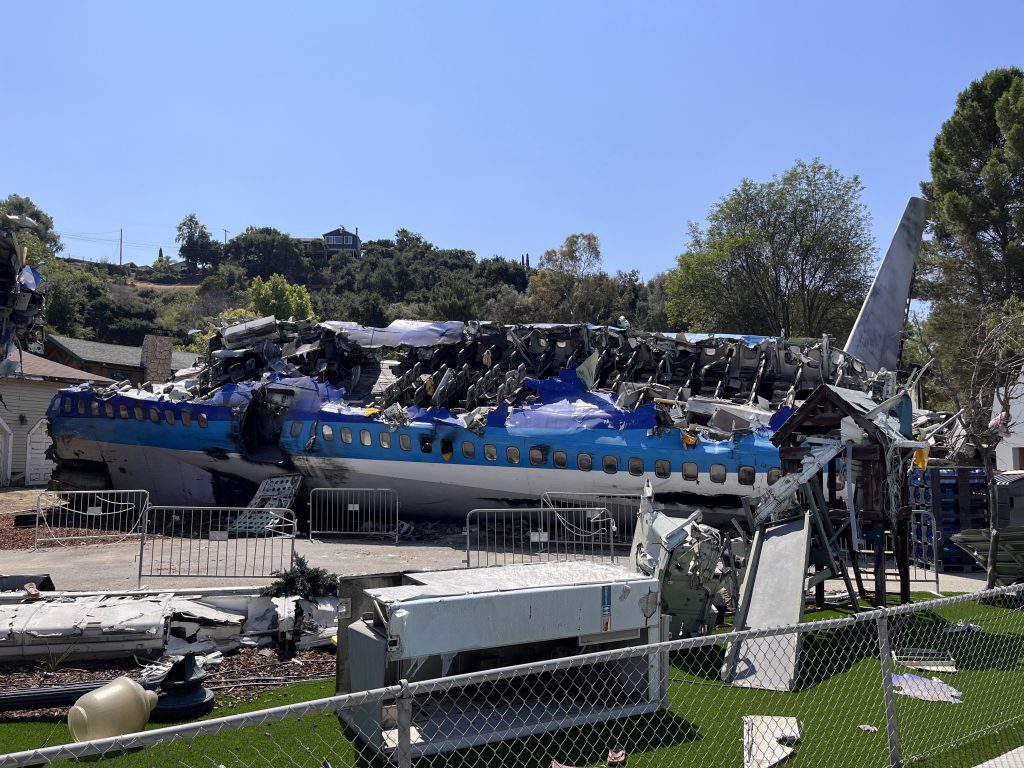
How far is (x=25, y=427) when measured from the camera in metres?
41.4

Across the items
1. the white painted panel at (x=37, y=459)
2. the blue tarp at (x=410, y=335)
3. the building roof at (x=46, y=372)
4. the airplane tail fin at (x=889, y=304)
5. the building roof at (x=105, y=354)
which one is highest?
the airplane tail fin at (x=889, y=304)

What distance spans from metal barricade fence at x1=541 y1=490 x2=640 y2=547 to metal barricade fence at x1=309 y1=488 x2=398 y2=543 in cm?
500

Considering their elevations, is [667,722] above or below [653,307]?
below

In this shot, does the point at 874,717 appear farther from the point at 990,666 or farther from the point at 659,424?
the point at 659,424

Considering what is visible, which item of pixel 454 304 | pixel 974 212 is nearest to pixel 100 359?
pixel 454 304

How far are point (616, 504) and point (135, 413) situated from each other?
16.1 metres

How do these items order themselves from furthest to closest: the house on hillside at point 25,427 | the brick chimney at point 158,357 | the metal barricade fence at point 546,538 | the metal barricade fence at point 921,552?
the brick chimney at point 158,357
the house on hillside at point 25,427
the metal barricade fence at point 546,538
the metal barricade fence at point 921,552

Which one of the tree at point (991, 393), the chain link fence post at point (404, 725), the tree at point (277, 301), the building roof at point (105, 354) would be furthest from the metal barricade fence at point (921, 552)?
the tree at point (277, 301)

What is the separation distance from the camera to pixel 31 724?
26.3 feet

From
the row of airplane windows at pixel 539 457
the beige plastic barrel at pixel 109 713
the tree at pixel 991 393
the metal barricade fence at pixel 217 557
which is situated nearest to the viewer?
the beige plastic barrel at pixel 109 713

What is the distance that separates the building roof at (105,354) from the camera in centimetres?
5684

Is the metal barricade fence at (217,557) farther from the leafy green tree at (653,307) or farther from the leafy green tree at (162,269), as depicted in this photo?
the leafy green tree at (162,269)

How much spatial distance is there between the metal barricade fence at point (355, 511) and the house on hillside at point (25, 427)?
1945cm

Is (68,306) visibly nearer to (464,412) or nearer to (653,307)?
(653,307)
